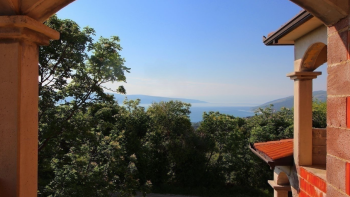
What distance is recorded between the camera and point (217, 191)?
16312 mm

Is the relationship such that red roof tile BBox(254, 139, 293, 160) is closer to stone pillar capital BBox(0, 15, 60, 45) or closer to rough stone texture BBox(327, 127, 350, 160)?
rough stone texture BBox(327, 127, 350, 160)

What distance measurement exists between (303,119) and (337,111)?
12.1 ft

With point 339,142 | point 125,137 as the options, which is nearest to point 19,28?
point 339,142

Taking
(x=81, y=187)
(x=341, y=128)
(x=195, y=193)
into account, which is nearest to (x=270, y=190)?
(x=195, y=193)

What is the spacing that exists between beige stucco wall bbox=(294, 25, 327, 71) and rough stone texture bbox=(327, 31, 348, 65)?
104 inches

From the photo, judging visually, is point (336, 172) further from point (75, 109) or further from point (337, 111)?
point (75, 109)

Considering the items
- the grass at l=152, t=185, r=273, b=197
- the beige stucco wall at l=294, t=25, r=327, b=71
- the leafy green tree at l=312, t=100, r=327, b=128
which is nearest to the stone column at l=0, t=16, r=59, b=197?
the beige stucco wall at l=294, t=25, r=327, b=71

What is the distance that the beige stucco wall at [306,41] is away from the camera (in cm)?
→ 452

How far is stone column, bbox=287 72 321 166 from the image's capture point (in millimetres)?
5371

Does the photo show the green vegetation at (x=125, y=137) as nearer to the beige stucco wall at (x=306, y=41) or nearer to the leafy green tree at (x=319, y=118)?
the leafy green tree at (x=319, y=118)

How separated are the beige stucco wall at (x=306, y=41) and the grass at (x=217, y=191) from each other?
1228cm

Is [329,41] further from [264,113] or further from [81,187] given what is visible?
[264,113]

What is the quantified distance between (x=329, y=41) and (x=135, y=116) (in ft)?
53.3

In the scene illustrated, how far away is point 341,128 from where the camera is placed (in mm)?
2027
